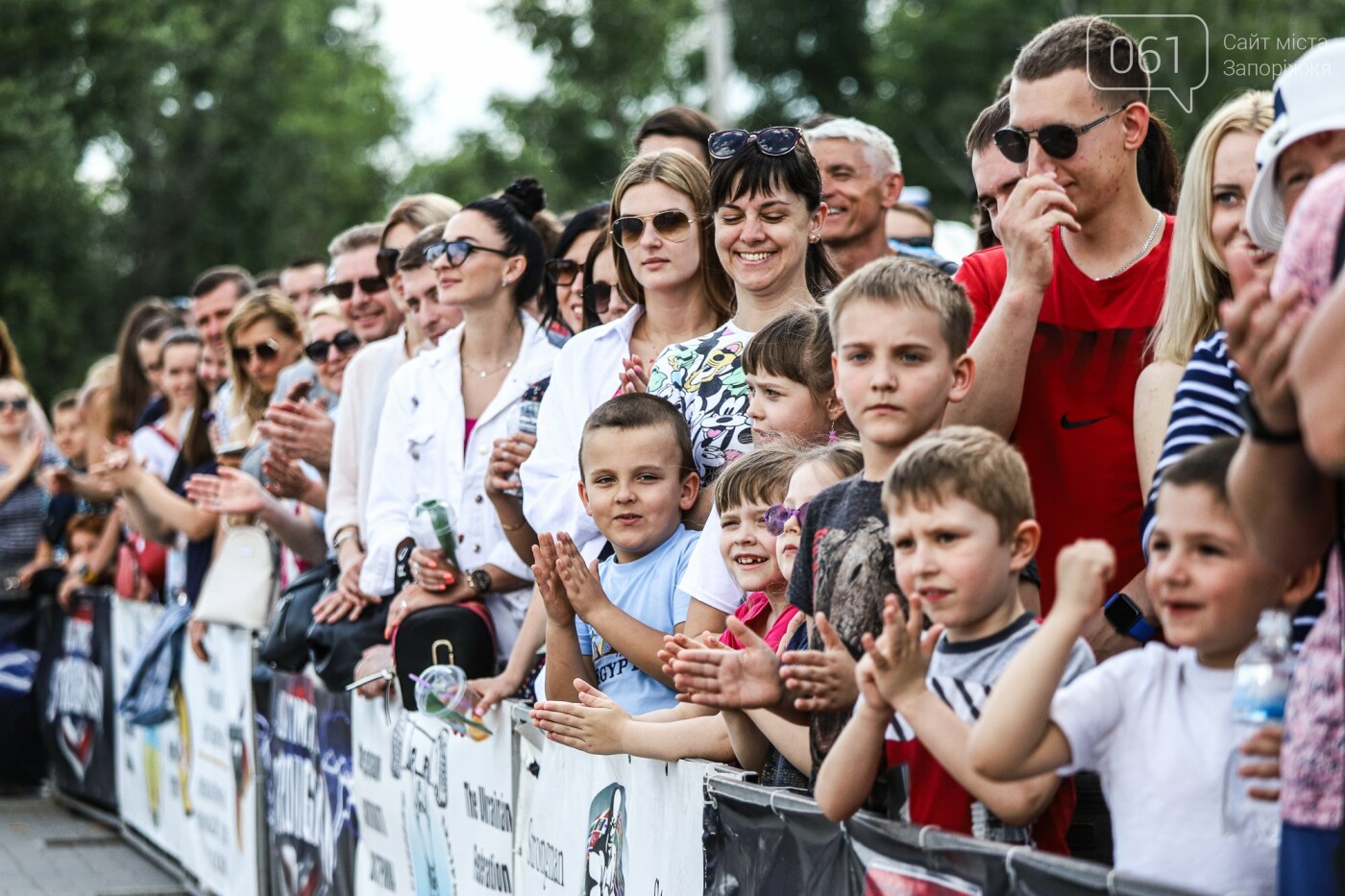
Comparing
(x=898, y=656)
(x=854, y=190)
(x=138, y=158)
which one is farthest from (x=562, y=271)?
(x=138, y=158)

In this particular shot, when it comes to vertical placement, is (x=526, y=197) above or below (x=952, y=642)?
above

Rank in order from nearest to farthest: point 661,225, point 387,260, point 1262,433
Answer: point 1262,433 → point 661,225 → point 387,260

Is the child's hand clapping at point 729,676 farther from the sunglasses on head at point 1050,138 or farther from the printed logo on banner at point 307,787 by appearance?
the printed logo on banner at point 307,787

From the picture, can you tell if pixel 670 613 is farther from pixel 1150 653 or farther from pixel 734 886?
pixel 1150 653

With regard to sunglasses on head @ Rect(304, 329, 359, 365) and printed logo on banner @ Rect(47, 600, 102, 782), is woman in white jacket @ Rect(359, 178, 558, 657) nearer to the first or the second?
sunglasses on head @ Rect(304, 329, 359, 365)

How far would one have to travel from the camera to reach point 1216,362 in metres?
3.31

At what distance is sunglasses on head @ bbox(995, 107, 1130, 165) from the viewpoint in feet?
13.6

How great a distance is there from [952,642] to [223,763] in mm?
6162

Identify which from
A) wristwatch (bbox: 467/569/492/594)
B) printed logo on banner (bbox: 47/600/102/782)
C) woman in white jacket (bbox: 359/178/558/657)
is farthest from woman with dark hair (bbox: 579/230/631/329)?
printed logo on banner (bbox: 47/600/102/782)

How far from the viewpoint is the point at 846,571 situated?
11.7 ft

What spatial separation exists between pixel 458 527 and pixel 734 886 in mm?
2732

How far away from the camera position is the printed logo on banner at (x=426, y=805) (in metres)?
6.07

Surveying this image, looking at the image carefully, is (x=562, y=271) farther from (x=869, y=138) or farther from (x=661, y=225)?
(x=661, y=225)

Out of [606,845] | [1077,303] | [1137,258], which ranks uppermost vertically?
[1137,258]
